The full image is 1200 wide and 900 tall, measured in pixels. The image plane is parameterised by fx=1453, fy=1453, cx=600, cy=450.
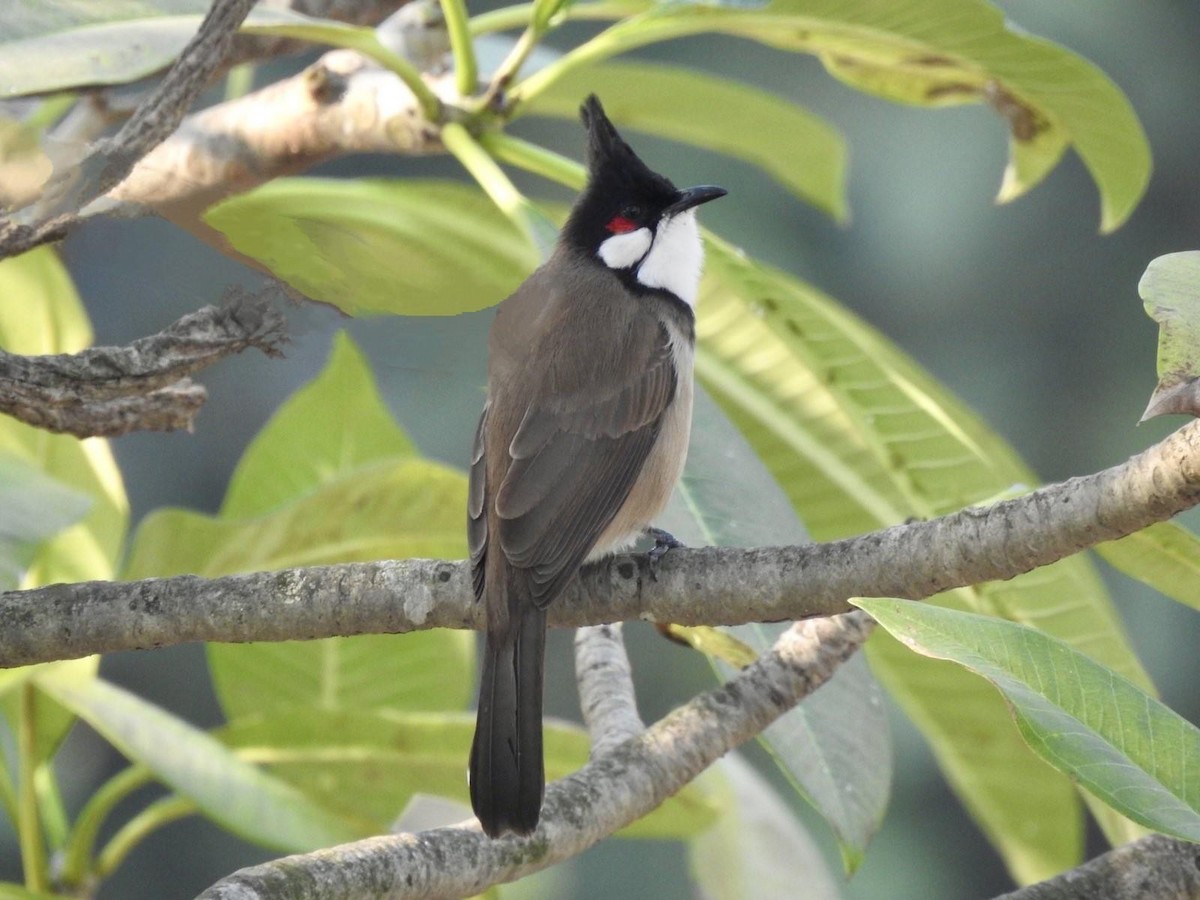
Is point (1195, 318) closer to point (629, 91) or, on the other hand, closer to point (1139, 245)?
point (629, 91)

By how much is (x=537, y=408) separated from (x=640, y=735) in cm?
46

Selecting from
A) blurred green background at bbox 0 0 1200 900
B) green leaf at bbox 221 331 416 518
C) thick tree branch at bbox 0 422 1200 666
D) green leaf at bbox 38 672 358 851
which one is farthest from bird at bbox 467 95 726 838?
blurred green background at bbox 0 0 1200 900

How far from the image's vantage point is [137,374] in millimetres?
1185

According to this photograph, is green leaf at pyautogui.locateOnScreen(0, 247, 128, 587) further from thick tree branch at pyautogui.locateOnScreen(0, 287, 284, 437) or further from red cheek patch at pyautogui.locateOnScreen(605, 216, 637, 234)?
red cheek patch at pyautogui.locateOnScreen(605, 216, 637, 234)

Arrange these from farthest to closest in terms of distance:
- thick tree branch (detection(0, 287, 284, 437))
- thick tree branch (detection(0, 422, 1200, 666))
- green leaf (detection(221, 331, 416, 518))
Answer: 1. green leaf (detection(221, 331, 416, 518))
2. thick tree branch (detection(0, 287, 284, 437))
3. thick tree branch (detection(0, 422, 1200, 666))

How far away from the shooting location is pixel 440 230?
185 cm

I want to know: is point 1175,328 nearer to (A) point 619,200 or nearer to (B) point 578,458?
(B) point 578,458

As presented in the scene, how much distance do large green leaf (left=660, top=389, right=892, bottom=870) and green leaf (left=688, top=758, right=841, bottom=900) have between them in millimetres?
425

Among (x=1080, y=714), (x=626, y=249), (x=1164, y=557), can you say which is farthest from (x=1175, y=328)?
(x=626, y=249)

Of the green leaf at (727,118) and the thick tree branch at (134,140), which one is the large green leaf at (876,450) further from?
the thick tree branch at (134,140)

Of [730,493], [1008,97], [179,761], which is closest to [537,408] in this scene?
[730,493]

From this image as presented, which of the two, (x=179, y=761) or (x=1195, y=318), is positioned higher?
(x=1195, y=318)

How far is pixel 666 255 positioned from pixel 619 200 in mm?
105

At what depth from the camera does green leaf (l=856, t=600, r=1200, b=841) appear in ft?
3.05
